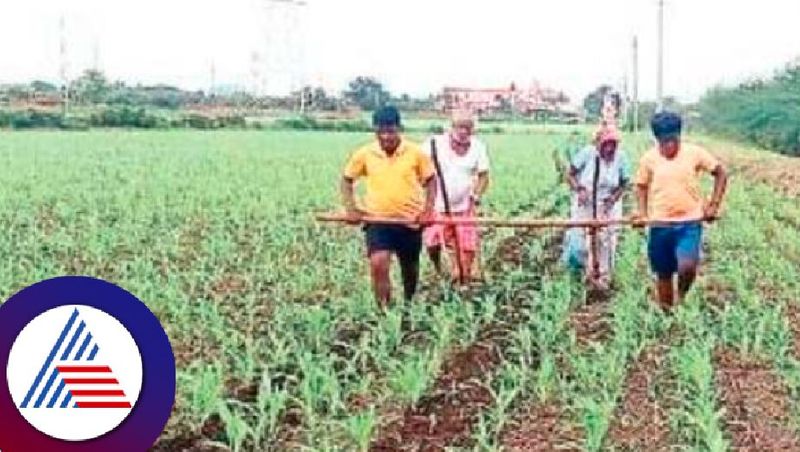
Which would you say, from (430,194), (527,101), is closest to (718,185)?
(430,194)

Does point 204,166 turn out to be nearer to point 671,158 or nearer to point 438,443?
point 671,158

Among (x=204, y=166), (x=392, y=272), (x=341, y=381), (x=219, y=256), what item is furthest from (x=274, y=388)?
(x=204, y=166)

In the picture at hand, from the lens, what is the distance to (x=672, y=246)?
1148cm

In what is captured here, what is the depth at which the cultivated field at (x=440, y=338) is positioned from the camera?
26.8ft

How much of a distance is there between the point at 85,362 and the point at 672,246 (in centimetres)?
644

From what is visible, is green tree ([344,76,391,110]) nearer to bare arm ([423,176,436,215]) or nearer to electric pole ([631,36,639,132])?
electric pole ([631,36,639,132])

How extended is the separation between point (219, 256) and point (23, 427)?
9.75 m

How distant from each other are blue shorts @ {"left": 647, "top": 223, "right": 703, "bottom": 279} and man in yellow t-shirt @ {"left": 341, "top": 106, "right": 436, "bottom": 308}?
1.60 metres

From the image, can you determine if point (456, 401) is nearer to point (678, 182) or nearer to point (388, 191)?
point (388, 191)

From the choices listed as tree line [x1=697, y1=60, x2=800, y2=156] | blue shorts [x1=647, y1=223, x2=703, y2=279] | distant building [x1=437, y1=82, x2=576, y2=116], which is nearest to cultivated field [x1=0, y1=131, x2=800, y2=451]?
blue shorts [x1=647, y1=223, x2=703, y2=279]

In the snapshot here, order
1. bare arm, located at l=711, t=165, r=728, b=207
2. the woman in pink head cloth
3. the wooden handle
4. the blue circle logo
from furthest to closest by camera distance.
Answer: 1. the woman in pink head cloth
2. bare arm, located at l=711, t=165, r=728, b=207
3. the wooden handle
4. the blue circle logo

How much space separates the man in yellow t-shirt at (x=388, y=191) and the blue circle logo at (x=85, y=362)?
5.52m

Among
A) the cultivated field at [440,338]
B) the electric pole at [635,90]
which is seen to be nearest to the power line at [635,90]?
the electric pole at [635,90]

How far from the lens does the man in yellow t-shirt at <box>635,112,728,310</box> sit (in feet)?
36.7
